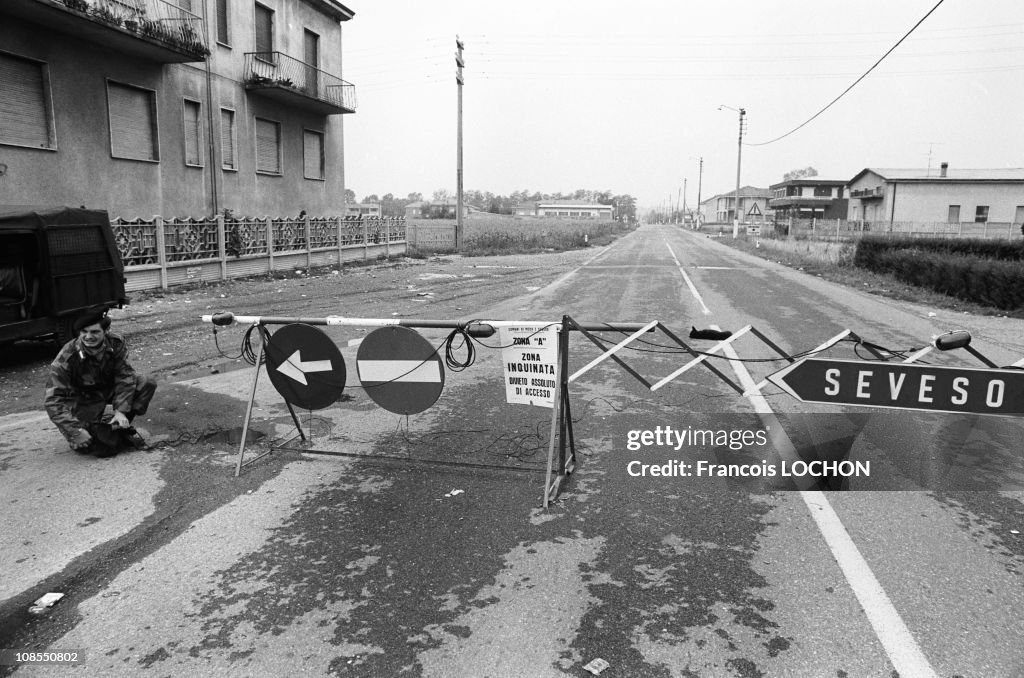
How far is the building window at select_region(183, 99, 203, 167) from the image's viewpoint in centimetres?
2216

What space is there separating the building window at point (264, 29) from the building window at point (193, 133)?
14.5 feet

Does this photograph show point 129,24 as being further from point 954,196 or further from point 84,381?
point 954,196

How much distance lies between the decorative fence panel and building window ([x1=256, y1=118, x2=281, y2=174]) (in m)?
2.81

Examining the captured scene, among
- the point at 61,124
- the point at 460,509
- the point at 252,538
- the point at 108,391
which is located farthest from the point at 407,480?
the point at 61,124

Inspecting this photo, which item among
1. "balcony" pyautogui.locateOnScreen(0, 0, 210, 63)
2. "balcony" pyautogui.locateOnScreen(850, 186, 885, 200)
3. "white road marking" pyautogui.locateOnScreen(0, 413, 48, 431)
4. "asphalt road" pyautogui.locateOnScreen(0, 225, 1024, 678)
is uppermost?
"balcony" pyautogui.locateOnScreen(0, 0, 210, 63)

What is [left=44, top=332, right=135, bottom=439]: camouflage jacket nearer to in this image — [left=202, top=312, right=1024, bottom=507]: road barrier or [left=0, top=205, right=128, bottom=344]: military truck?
[left=202, top=312, right=1024, bottom=507]: road barrier

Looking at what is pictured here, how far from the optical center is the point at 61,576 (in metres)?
3.90

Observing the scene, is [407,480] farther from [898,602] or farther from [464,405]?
[898,602]

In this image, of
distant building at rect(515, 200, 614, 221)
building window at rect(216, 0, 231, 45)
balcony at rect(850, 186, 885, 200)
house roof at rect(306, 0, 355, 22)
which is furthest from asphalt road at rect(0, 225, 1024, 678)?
distant building at rect(515, 200, 614, 221)

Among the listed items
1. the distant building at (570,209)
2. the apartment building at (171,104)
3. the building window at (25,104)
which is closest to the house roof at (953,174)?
the apartment building at (171,104)

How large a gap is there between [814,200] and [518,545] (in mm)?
90744

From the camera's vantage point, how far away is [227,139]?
24.3m

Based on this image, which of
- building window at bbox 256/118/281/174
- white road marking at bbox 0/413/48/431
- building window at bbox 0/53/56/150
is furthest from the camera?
building window at bbox 256/118/281/174

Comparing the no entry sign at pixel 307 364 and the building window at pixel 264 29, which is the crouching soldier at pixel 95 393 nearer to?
the no entry sign at pixel 307 364
